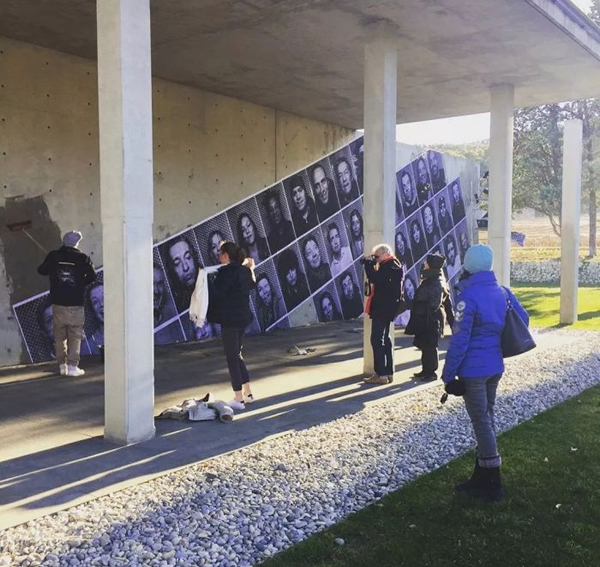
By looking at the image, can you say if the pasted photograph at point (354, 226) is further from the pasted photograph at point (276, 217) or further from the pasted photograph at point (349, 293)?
the pasted photograph at point (276, 217)

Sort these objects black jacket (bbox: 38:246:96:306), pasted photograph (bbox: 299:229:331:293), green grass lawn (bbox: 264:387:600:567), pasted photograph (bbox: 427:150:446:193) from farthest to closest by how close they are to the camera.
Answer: pasted photograph (bbox: 427:150:446:193), pasted photograph (bbox: 299:229:331:293), black jacket (bbox: 38:246:96:306), green grass lawn (bbox: 264:387:600:567)

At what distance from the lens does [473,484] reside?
471 centimetres

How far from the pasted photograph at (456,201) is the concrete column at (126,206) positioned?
1556 centimetres

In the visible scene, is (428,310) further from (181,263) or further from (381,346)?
(181,263)

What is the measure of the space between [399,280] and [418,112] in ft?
27.0

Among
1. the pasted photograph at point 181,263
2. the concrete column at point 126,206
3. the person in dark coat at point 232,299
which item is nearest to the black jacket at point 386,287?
the person in dark coat at point 232,299

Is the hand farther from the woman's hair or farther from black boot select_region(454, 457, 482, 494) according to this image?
the woman's hair

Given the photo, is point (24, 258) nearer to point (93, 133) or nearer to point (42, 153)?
point (42, 153)

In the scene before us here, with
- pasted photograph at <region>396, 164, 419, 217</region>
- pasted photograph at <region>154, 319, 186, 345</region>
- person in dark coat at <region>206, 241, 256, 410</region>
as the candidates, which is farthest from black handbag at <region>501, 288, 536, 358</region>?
pasted photograph at <region>396, 164, 419, 217</region>

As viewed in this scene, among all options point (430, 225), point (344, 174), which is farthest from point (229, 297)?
point (430, 225)

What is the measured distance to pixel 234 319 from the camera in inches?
262

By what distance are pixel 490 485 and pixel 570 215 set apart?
Answer: 12020 millimetres

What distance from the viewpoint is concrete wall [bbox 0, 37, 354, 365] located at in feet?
30.8

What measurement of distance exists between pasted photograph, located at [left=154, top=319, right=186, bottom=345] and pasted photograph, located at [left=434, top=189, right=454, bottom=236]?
10132 mm
